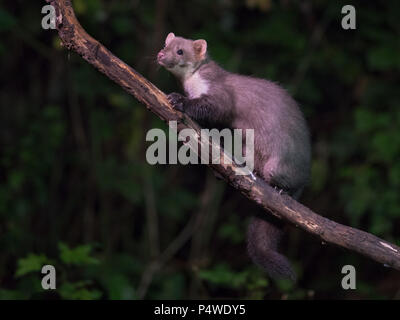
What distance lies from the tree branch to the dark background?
3371 mm

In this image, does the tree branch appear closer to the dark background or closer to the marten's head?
the marten's head

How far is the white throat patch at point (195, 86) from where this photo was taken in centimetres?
491

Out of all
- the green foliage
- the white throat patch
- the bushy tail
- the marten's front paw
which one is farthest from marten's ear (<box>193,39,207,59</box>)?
the green foliage

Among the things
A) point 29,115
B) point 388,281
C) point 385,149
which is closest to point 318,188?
point 385,149

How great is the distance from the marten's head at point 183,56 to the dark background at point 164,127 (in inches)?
96.9

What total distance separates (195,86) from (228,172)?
44.3 inches

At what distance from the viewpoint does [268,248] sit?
15.5 ft

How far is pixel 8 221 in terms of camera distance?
692cm

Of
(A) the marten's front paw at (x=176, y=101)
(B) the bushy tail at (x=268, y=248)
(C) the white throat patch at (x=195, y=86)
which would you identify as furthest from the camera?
(C) the white throat patch at (x=195, y=86)

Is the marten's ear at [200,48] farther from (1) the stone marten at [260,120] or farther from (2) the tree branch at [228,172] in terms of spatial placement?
(2) the tree branch at [228,172]

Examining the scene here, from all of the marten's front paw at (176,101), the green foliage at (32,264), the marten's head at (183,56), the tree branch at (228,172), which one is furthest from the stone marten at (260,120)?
the green foliage at (32,264)

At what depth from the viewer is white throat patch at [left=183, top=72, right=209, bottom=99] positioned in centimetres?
491

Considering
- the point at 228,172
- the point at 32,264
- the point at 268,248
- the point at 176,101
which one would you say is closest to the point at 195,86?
the point at 176,101

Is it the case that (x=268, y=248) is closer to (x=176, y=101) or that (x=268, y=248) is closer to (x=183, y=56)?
(x=176, y=101)
